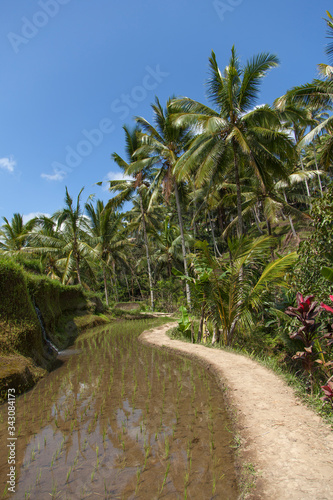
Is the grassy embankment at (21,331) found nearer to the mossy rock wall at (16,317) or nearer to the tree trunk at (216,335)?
the mossy rock wall at (16,317)

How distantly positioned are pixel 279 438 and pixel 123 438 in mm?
1776

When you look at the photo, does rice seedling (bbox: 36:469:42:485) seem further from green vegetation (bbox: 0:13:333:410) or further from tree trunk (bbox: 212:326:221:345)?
tree trunk (bbox: 212:326:221:345)

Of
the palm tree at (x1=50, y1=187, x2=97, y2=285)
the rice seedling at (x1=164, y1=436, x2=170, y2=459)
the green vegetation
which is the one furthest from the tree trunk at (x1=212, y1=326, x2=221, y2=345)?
the palm tree at (x1=50, y1=187, x2=97, y2=285)

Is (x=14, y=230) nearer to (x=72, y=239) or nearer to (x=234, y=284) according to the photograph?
(x=72, y=239)

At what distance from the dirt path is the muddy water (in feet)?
0.88

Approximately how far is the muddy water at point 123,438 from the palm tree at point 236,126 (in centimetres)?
692

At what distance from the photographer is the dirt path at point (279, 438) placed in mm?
2477

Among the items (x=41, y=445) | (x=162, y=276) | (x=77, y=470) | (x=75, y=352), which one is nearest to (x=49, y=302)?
(x=75, y=352)

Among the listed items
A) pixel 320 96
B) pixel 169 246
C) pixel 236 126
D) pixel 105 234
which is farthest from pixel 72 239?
pixel 320 96

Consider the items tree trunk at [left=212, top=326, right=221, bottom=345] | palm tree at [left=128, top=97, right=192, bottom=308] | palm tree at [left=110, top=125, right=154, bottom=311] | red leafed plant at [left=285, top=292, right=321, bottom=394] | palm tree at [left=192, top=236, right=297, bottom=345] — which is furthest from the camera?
A: palm tree at [left=110, top=125, right=154, bottom=311]

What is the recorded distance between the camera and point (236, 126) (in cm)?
1085

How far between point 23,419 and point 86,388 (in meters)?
1.34

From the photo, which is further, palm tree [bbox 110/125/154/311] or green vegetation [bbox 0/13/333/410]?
palm tree [bbox 110/125/154/311]

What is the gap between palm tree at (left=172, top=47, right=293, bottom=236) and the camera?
1017 centimetres
